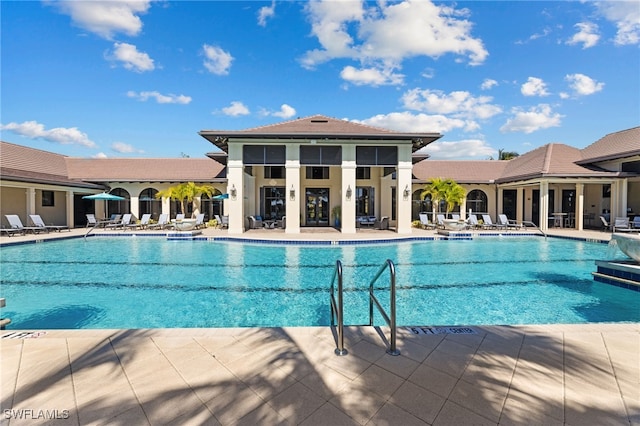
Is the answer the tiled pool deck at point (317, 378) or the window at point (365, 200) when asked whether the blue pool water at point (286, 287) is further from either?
the window at point (365, 200)

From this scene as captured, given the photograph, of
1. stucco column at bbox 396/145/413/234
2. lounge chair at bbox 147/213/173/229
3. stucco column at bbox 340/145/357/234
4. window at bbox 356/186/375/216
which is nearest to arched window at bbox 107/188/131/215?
lounge chair at bbox 147/213/173/229

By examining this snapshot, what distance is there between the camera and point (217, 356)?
9.95ft

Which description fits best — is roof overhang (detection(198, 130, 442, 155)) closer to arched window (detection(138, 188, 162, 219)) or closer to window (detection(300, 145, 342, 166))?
window (detection(300, 145, 342, 166))

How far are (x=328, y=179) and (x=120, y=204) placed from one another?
16905 mm

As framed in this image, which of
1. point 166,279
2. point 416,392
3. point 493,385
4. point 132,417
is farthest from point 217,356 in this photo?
point 166,279

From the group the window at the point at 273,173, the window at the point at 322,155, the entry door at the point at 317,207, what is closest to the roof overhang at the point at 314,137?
the window at the point at 322,155

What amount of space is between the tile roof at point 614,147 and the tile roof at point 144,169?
25839mm

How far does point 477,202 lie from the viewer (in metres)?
23.4

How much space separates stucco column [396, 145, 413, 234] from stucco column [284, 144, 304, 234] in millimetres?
5741

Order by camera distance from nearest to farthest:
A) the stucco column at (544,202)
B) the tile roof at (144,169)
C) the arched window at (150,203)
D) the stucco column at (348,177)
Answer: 1. the stucco column at (348,177)
2. the stucco column at (544,202)
3. the tile roof at (144,169)
4. the arched window at (150,203)

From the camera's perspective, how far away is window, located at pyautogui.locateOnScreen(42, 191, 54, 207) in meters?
19.2

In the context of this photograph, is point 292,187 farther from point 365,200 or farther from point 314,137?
point 365,200

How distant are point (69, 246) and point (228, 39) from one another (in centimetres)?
1261

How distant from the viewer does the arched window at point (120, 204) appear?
2225 cm
